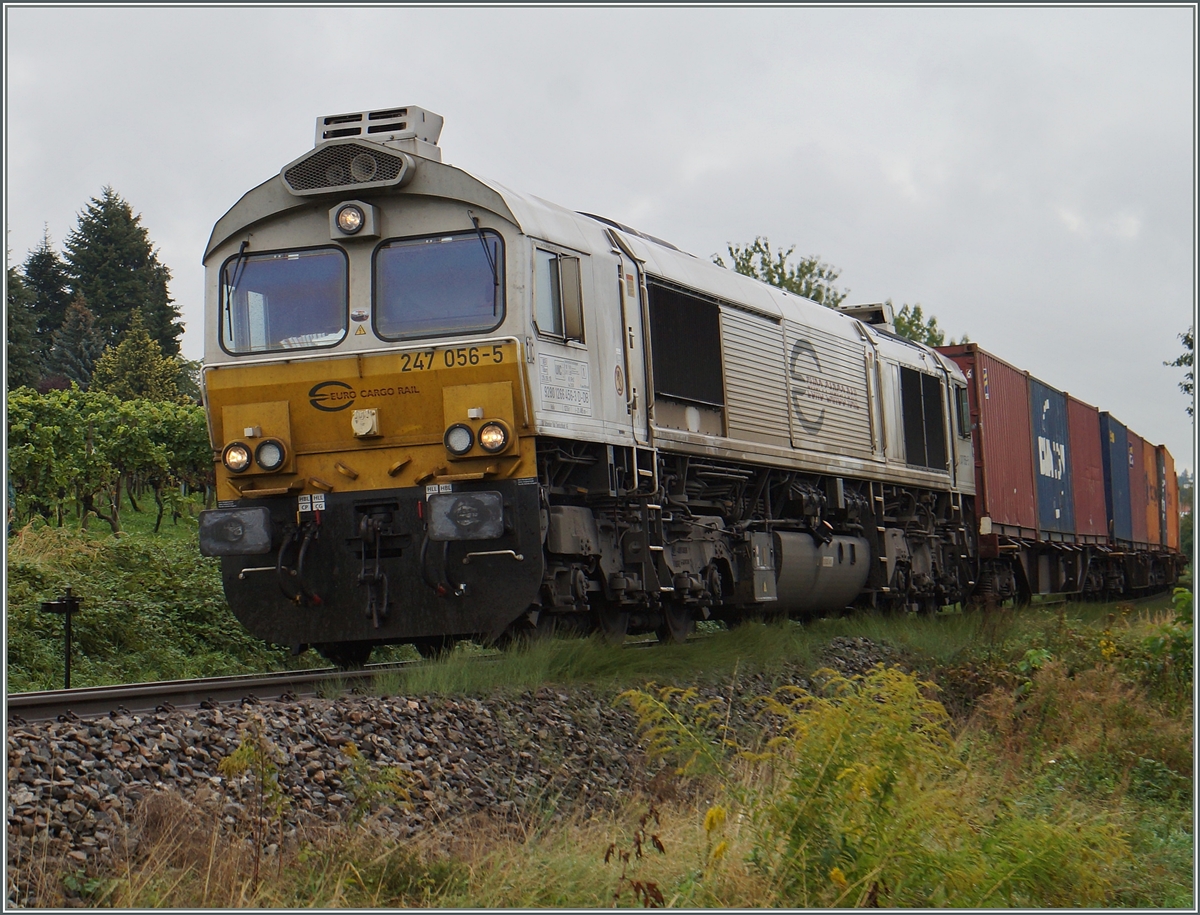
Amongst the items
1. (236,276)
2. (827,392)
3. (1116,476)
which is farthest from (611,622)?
(1116,476)

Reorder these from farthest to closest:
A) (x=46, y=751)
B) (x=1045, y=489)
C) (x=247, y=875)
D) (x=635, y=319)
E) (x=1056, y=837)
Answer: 1. (x=1045, y=489)
2. (x=635, y=319)
3. (x=1056, y=837)
4. (x=46, y=751)
5. (x=247, y=875)

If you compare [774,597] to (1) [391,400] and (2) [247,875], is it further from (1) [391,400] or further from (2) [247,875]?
(2) [247,875]

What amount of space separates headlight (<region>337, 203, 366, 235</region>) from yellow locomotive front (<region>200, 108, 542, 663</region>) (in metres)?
0.01

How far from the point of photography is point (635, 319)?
11.3 metres

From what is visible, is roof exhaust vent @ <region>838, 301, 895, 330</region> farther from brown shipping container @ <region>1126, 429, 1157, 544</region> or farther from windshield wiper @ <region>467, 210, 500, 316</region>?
brown shipping container @ <region>1126, 429, 1157, 544</region>

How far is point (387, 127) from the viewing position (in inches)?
416

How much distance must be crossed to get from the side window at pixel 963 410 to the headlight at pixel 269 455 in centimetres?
1226

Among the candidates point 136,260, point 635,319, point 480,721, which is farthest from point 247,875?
point 136,260

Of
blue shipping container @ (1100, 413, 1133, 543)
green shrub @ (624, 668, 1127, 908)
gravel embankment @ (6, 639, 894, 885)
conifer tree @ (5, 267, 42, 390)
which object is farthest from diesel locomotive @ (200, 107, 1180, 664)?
conifer tree @ (5, 267, 42, 390)

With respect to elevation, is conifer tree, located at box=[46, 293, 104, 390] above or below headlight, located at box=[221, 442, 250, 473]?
above

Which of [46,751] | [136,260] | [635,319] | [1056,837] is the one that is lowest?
[1056,837]

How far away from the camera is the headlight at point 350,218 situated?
10219 millimetres

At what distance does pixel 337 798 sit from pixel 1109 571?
82.5 ft

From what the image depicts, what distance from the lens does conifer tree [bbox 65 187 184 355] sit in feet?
194
